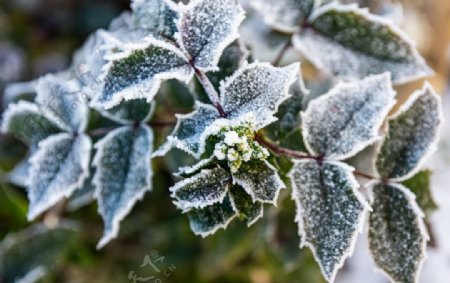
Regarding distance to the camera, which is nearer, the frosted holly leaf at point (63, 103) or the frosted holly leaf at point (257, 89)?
the frosted holly leaf at point (257, 89)

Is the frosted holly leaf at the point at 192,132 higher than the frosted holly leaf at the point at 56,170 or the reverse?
higher

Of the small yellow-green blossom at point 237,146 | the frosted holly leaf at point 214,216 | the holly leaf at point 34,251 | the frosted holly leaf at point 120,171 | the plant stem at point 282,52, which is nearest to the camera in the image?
the small yellow-green blossom at point 237,146

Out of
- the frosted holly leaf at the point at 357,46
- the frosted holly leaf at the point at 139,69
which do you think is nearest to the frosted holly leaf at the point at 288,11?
the frosted holly leaf at the point at 357,46

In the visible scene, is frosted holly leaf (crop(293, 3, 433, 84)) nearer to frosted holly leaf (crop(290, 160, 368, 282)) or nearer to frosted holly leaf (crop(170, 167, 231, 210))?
frosted holly leaf (crop(290, 160, 368, 282))

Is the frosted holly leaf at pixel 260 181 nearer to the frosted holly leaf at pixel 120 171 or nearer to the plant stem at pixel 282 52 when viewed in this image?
the frosted holly leaf at pixel 120 171

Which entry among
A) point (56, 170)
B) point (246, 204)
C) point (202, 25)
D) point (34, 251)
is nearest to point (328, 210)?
point (246, 204)

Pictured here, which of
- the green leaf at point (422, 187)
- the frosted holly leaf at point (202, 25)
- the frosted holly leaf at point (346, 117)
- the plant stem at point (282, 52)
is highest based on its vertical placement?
the frosted holly leaf at point (202, 25)

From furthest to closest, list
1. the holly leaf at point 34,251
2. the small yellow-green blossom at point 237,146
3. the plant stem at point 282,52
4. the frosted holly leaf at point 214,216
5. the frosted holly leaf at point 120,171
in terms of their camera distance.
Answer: the holly leaf at point 34,251 → the plant stem at point 282,52 → the frosted holly leaf at point 120,171 → the frosted holly leaf at point 214,216 → the small yellow-green blossom at point 237,146
